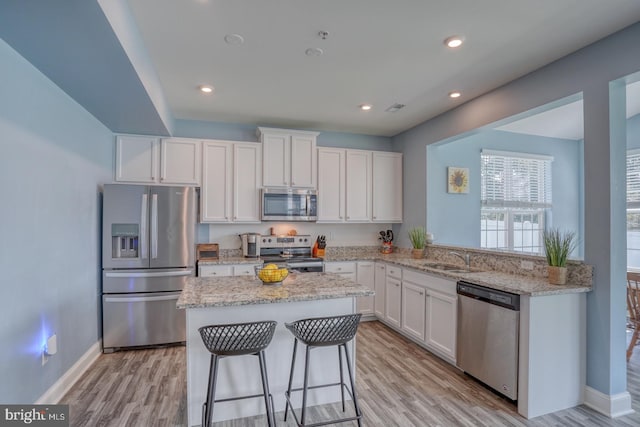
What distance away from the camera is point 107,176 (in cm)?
383

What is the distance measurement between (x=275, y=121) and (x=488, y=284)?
3325mm

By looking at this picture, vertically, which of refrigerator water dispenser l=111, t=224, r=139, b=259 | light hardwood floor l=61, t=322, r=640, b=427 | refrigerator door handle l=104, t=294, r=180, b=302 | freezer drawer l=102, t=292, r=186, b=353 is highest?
refrigerator water dispenser l=111, t=224, r=139, b=259

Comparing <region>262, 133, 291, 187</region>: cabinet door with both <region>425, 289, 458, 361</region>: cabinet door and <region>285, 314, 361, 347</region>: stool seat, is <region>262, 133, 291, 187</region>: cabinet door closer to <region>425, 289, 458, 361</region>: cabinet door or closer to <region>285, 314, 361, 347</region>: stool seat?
<region>425, 289, 458, 361</region>: cabinet door

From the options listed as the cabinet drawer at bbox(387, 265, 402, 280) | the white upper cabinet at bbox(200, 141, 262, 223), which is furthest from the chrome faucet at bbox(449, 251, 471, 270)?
the white upper cabinet at bbox(200, 141, 262, 223)

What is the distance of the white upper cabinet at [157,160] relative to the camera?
399cm

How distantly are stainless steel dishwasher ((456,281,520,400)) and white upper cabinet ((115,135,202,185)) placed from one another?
343 cm

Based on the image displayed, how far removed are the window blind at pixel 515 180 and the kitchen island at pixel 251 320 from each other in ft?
11.7

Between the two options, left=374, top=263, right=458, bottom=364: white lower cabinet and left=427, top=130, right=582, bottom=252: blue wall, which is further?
left=427, top=130, right=582, bottom=252: blue wall

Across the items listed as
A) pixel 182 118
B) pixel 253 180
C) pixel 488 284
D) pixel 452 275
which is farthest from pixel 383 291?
pixel 182 118

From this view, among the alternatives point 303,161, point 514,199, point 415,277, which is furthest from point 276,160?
point 514,199

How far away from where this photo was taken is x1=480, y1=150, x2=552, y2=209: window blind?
5.10m

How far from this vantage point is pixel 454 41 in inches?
98.5

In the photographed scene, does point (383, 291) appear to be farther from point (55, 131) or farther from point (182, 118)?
point (55, 131)

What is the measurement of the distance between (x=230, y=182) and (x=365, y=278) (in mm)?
2246
